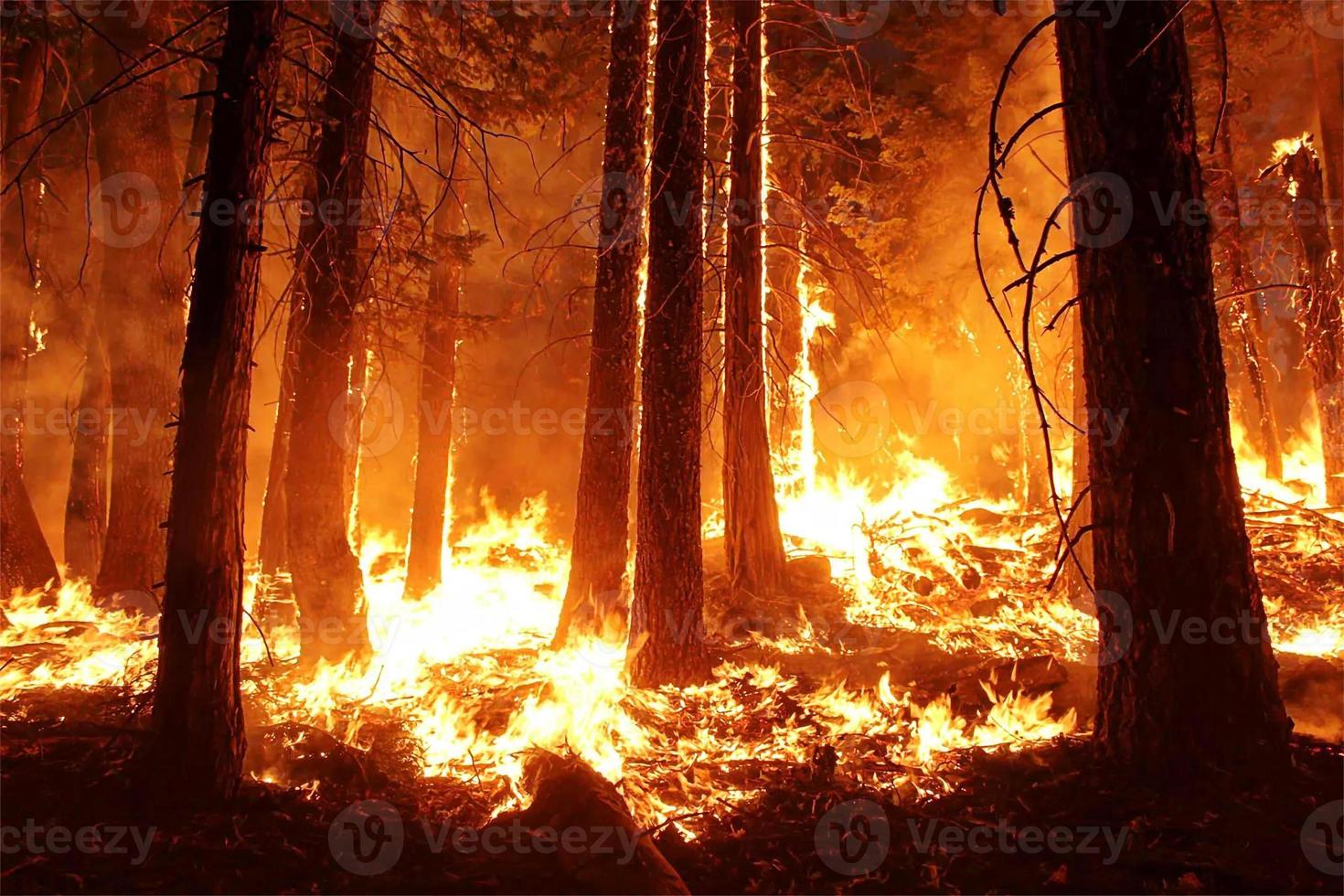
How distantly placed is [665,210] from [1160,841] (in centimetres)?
603

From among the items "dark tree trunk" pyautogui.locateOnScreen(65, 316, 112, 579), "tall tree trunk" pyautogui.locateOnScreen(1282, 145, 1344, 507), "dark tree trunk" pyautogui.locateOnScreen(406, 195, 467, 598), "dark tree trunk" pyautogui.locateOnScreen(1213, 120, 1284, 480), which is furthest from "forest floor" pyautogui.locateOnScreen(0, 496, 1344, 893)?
"tall tree trunk" pyautogui.locateOnScreen(1282, 145, 1344, 507)

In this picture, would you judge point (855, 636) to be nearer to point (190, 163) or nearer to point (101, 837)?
point (101, 837)

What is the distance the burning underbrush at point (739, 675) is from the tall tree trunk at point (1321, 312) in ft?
7.84

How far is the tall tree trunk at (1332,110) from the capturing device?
12.6 meters

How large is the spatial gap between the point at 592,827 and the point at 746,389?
6853 millimetres

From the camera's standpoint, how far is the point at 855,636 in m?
9.42

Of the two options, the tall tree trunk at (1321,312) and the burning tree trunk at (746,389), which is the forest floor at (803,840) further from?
the tall tree trunk at (1321,312)

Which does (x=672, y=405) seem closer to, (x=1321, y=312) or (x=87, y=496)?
(x=87, y=496)

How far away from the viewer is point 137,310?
35.7 feet

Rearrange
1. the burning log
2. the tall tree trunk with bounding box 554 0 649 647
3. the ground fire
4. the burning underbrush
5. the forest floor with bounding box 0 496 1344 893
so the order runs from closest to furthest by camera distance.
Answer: the forest floor with bounding box 0 496 1344 893, the burning log, the ground fire, the burning underbrush, the tall tree trunk with bounding box 554 0 649 647

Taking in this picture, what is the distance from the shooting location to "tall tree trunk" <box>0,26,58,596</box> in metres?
10.5

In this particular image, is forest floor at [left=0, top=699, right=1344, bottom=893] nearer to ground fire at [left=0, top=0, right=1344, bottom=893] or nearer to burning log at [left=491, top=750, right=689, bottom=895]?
ground fire at [left=0, top=0, right=1344, bottom=893]

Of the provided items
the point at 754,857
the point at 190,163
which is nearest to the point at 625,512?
the point at 754,857

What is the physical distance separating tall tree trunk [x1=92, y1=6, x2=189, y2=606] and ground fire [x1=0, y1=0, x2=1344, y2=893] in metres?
0.06
